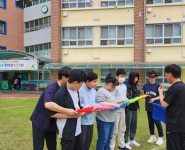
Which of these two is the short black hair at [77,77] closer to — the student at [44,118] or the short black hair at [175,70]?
the student at [44,118]

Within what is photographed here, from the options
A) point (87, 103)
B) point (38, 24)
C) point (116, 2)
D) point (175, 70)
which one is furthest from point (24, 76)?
point (175, 70)

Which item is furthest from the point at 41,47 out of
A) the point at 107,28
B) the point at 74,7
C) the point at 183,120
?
the point at 183,120

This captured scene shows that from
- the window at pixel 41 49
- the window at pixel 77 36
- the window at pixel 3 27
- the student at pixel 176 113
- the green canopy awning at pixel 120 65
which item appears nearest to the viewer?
the student at pixel 176 113

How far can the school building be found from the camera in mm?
14898

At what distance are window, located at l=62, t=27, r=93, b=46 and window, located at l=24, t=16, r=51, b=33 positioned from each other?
7249mm

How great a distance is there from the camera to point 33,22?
81.8ft

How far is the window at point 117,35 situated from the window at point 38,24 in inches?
389

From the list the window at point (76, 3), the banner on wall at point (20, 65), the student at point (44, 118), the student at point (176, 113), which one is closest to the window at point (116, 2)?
the window at point (76, 3)

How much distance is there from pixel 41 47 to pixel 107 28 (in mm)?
11360

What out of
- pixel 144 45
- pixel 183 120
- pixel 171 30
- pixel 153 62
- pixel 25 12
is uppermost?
pixel 25 12

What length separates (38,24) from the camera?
24094 mm

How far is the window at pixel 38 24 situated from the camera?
75.1 feet

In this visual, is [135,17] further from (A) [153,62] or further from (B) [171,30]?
(A) [153,62]

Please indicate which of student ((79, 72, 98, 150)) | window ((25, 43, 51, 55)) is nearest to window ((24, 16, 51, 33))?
window ((25, 43, 51, 55))
